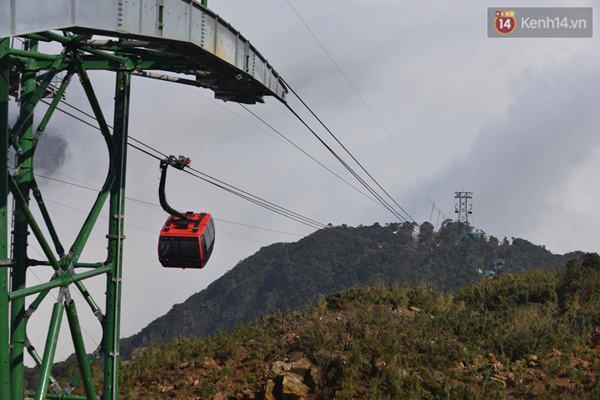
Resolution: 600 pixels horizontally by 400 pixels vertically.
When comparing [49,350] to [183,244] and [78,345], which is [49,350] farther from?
[183,244]

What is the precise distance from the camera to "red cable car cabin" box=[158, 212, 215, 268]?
806 inches

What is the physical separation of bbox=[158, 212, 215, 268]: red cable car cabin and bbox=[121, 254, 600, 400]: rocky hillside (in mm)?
2658

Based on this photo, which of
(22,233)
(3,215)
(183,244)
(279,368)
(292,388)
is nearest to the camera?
(3,215)

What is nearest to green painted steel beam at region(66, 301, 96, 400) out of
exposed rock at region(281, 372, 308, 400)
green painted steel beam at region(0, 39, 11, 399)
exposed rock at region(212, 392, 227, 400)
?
green painted steel beam at region(0, 39, 11, 399)

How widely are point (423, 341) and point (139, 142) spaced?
356 inches

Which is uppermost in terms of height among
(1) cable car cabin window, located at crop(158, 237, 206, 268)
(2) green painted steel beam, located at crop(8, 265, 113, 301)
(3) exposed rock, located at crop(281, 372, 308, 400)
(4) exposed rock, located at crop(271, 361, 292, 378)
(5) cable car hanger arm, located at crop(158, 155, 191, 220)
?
(5) cable car hanger arm, located at crop(158, 155, 191, 220)

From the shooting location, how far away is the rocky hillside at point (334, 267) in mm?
124250

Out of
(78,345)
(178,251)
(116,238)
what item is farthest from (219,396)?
(116,238)

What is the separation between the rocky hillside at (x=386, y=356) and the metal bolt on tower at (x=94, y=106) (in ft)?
15.7

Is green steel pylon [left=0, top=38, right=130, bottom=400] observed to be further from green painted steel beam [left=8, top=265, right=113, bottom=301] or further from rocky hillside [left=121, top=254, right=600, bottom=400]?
rocky hillside [left=121, top=254, right=600, bottom=400]

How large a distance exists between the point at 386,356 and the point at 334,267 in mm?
127086

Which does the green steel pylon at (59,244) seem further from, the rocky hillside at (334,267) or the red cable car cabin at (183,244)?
the rocky hillside at (334,267)

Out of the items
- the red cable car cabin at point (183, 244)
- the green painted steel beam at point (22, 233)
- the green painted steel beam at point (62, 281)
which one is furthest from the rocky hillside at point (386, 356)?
the green painted steel beam at point (22, 233)

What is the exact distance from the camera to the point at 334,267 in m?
145
